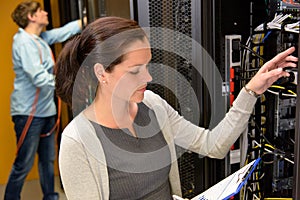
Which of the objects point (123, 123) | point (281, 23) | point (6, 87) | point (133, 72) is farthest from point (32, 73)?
point (281, 23)

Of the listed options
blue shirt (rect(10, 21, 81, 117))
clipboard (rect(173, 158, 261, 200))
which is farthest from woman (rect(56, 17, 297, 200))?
blue shirt (rect(10, 21, 81, 117))

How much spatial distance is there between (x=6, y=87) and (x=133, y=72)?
2.03 m

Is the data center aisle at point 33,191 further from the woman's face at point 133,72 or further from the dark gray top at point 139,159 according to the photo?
the woman's face at point 133,72

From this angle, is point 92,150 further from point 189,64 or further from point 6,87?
point 6,87

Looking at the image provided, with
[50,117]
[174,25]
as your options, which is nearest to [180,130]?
[174,25]

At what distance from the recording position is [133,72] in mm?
1017

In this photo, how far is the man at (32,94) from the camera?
2.27 metres

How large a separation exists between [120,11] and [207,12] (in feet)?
1.14

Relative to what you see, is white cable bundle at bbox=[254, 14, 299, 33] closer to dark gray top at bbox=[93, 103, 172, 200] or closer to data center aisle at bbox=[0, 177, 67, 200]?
dark gray top at bbox=[93, 103, 172, 200]

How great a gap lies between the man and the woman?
1.18 meters

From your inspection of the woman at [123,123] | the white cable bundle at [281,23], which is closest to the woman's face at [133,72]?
the woman at [123,123]

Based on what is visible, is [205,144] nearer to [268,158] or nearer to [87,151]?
[268,158]

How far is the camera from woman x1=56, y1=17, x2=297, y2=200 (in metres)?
1.02

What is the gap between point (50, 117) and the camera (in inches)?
96.2
